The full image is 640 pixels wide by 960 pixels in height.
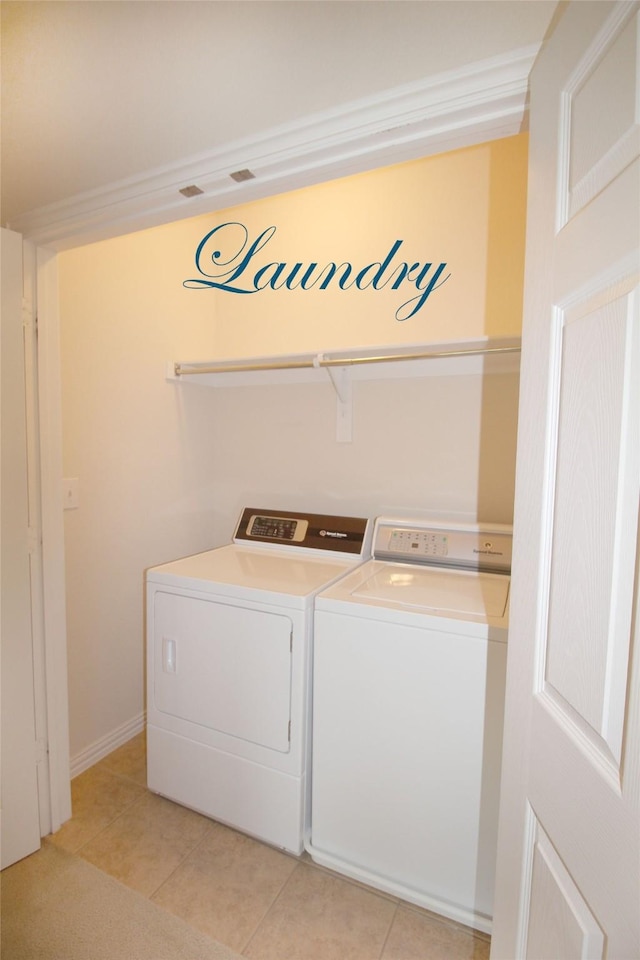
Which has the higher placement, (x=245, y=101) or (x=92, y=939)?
(x=245, y=101)

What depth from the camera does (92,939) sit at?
1.32 m

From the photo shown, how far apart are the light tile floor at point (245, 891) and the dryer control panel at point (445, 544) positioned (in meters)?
1.13

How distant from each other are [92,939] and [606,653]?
5.43ft

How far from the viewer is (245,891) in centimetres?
151

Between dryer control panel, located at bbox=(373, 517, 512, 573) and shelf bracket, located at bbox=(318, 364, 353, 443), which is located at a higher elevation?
shelf bracket, located at bbox=(318, 364, 353, 443)

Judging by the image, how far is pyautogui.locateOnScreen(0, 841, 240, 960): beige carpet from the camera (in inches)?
51.0

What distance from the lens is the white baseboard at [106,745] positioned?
2.02 meters

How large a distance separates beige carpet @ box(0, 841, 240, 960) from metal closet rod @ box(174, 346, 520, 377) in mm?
2001

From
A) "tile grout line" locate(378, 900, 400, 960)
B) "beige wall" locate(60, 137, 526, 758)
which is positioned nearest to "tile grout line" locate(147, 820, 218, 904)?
"tile grout line" locate(378, 900, 400, 960)

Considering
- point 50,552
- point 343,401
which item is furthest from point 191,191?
point 50,552

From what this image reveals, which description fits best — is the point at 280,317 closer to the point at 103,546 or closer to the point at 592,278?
the point at 103,546

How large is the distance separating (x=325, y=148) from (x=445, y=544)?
4.64 ft

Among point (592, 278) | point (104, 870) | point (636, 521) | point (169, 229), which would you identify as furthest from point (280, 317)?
Answer: point (104, 870)

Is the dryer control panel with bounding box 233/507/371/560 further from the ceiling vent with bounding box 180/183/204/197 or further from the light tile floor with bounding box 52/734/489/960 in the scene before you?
the ceiling vent with bounding box 180/183/204/197
